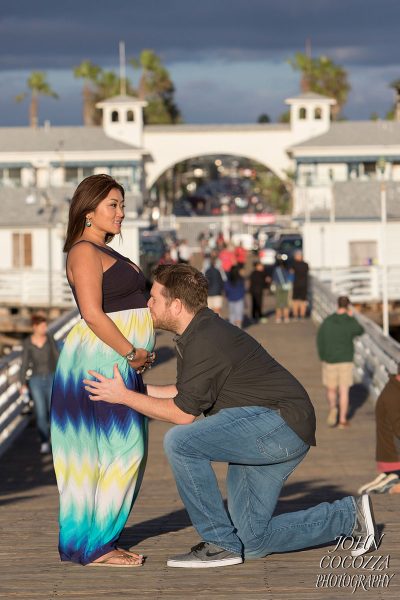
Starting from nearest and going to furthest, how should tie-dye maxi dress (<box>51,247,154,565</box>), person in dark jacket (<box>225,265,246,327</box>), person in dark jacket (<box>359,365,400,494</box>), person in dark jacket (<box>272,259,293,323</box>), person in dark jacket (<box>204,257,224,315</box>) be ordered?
tie-dye maxi dress (<box>51,247,154,565</box>), person in dark jacket (<box>359,365,400,494</box>), person in dark jacket (<box>225,265,246,327</box>), person in dark jacket (<box>204,257,224,315</box>), person in dark jacket (<box>272,259,293,323</box>)

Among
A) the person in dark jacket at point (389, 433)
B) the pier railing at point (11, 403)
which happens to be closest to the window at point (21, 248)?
the pier railing at point (11, 403)

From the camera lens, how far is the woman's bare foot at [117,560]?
6879mm

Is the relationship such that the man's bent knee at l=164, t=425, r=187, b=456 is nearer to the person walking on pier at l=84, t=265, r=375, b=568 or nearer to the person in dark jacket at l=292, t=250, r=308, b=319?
the person walking on pier at l=84, t=265, r=375, b=568

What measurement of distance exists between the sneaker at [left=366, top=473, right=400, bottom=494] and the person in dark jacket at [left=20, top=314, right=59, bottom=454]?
532cm

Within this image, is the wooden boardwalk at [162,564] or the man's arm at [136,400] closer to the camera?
the wooden boardwalk at [162,564]

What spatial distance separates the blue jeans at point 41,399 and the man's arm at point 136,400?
961 cm

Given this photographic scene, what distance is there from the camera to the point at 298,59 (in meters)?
120

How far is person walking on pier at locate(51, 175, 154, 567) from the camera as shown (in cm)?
680

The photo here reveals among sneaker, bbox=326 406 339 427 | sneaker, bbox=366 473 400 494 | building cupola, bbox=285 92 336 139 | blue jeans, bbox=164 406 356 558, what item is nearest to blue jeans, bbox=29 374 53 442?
sneaker, bbox=326 406 339 427

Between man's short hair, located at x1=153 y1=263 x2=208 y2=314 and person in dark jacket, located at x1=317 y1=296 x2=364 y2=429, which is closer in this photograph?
man's short hair, located at x1=153 y1=263 x2=208 y2=314

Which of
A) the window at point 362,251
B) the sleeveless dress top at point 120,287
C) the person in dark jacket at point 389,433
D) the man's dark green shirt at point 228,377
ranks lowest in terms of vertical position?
the window at point 362,251

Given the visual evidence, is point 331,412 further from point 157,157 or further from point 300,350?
point 157,157

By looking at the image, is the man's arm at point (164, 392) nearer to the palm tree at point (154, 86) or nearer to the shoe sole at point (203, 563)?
the shoe sole at point (203, 563)

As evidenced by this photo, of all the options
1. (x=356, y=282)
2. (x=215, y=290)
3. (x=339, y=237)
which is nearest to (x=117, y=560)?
(x=215, y=290)
